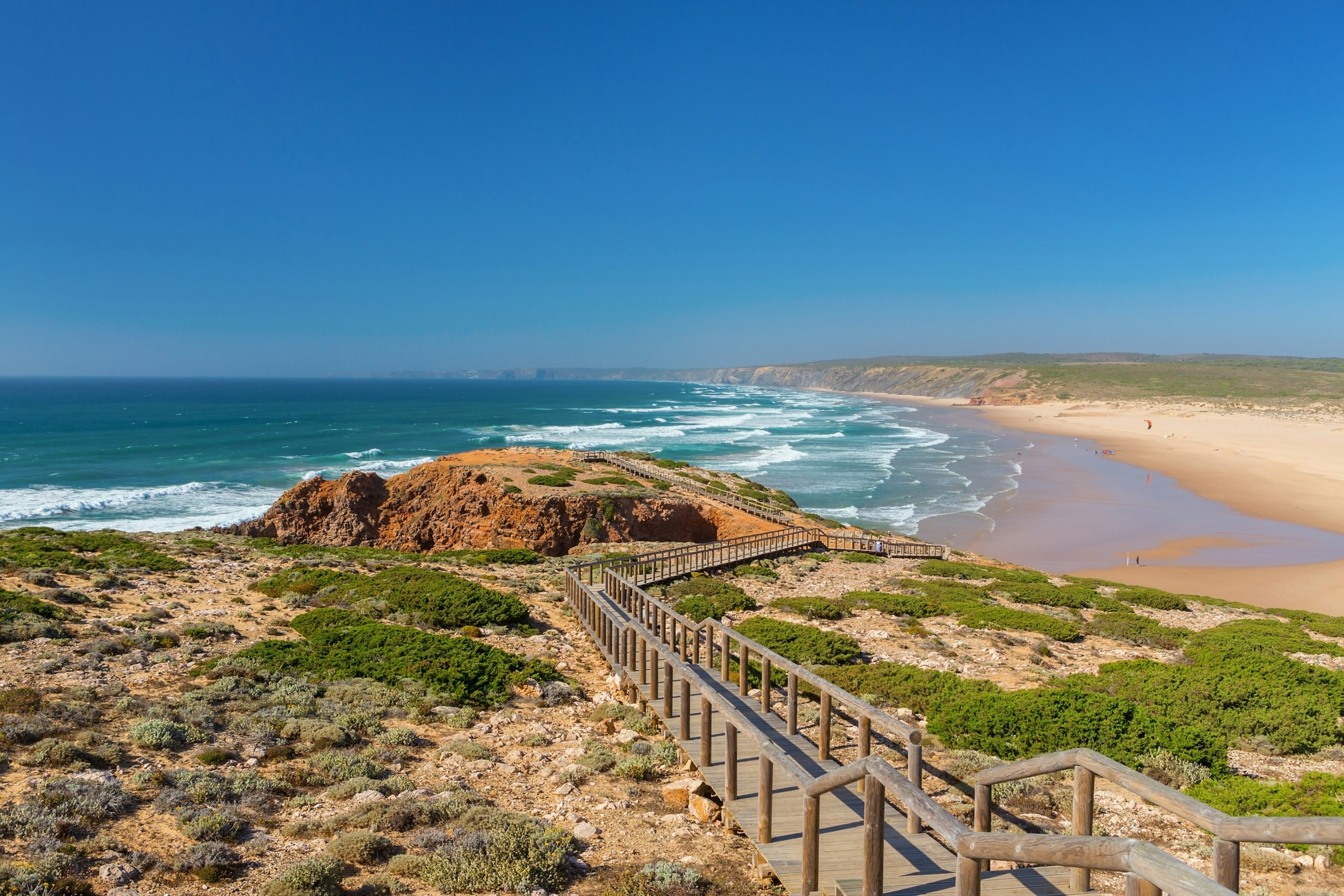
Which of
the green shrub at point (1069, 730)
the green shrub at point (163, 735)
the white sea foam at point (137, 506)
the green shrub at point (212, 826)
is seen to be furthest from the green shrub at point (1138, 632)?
the white sea foam at point (137, 506)

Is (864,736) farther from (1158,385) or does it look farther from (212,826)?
(1158,385)

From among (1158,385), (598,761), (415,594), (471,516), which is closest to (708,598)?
(415,594)

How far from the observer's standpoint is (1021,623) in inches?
605

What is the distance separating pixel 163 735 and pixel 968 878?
7.36 m

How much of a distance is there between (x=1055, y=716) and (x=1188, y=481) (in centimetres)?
5299

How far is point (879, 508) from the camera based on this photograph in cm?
4450

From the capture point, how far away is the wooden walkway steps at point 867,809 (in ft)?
9.98

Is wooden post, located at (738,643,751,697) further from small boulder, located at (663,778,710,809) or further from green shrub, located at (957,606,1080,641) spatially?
green shrub, located at (957,606,1080,641)

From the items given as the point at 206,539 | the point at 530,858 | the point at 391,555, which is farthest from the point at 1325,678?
the point at 206,539

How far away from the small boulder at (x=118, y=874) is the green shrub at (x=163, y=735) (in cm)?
235

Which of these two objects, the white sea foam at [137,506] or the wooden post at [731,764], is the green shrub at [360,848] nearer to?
the wooden post at [731,764]

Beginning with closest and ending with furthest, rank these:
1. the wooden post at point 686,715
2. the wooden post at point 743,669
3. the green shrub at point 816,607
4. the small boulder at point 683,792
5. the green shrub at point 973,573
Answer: the small boulder at point 683,792, the wooden post at point 686,715, the wooden post at point 743,669, the green shrub at point 816,607, the green shrub at point 973,573

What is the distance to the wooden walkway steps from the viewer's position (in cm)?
304

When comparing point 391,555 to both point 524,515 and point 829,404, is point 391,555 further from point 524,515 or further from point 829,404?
point 829,404
